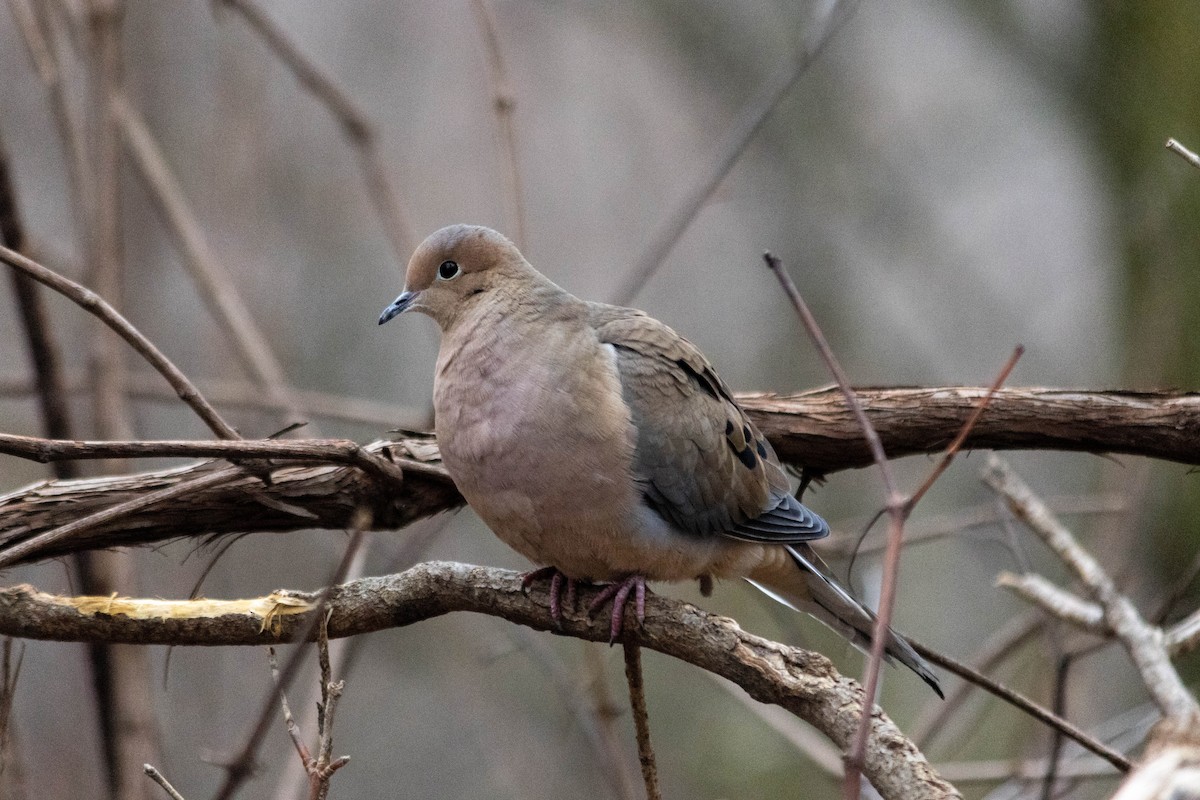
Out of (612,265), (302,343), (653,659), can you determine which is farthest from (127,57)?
(653,659)

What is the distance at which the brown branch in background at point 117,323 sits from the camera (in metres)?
1.85

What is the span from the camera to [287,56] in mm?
3133

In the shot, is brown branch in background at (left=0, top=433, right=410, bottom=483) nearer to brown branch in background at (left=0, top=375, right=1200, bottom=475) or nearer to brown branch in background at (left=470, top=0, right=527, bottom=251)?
brown branch in background at (left=470, top=0, right=527, bottom=251)

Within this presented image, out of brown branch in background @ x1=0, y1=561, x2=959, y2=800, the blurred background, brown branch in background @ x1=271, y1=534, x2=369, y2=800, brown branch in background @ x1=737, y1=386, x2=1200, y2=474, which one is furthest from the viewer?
the blurred background

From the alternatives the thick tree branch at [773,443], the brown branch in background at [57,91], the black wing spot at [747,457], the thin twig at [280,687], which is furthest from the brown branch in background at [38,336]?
the black wing spot at [747,457]

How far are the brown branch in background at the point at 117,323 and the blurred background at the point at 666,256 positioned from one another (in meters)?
1.53

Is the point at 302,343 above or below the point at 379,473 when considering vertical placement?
above

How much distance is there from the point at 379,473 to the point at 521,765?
274 cm

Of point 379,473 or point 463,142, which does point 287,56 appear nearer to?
point 379,473

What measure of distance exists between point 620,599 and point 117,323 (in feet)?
3.34

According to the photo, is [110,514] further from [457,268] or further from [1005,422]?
[1005,422]

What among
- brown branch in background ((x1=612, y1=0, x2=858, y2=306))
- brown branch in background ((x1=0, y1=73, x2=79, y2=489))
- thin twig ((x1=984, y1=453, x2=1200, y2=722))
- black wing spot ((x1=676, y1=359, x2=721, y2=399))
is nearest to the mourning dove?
black wing spot ((x1=676, y1=359, x2=721, y2=399))

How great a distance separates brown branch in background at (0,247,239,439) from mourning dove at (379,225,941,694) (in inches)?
18.0

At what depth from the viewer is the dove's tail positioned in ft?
8.36
